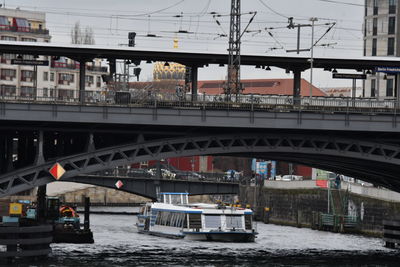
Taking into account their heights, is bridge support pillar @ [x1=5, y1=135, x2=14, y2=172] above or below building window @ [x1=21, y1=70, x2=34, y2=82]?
below

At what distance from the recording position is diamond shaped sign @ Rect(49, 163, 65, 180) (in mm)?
74750

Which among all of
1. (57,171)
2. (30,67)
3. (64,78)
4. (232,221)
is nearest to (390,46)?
(64,78)

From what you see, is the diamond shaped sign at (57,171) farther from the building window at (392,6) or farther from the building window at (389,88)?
the building window at (392,6)

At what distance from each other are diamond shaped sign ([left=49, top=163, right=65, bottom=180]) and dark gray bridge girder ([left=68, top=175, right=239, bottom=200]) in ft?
192

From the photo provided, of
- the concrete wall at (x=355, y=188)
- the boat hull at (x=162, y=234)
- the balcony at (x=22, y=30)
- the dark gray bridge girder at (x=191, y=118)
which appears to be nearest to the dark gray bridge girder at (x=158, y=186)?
the concrete wall at (x=355, y=188)

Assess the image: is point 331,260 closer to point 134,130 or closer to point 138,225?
point 134,130

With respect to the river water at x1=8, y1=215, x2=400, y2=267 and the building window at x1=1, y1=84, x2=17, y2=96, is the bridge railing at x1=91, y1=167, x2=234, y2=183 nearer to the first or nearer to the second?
the building window at x1=1, y1=84, x2=17, y2=96

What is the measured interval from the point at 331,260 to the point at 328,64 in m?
15.3

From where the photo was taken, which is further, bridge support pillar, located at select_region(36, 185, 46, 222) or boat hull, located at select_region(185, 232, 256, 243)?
boat hull, located at select_region(185, 232, 256, 243)

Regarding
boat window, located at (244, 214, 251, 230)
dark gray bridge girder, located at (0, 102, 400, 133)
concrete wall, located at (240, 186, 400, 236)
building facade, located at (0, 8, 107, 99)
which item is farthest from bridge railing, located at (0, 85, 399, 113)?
building facade, located at (0, 8, 107, 99)

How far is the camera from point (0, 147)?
259 feet

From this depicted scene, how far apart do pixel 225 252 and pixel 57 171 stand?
22.0 m

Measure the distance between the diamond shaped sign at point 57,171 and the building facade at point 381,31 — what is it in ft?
322

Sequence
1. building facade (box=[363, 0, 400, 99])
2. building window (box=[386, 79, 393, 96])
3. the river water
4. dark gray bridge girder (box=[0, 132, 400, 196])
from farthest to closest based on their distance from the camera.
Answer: building facade (box=[363, 0, 400, 99]) < building window (box=[386, 79, 393, 96]) < the river water < dark gray bridge girder (box=[0, 132, 400, 196])
